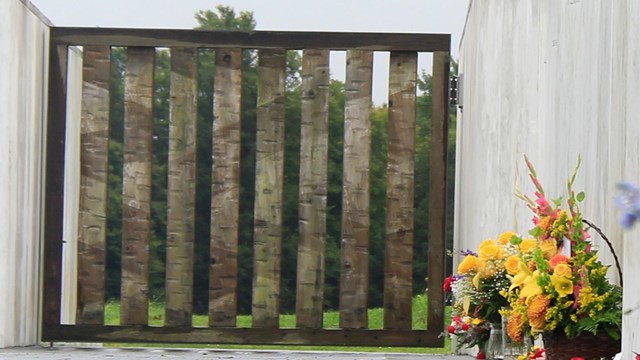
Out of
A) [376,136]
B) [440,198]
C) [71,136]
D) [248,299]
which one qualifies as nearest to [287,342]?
[440,198]

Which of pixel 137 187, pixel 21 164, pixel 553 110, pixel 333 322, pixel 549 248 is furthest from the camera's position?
pixel 333 322

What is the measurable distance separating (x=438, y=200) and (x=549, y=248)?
3.16m

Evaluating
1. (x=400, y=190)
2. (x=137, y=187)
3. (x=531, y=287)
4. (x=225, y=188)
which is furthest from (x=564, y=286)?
(x=137, y=187)

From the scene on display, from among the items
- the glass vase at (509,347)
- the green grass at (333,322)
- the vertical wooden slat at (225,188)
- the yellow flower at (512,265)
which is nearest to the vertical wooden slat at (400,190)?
the vertical wooden slat at (225,188)

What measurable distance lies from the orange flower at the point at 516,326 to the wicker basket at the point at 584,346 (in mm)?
131

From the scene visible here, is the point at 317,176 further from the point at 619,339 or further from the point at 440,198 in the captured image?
the point at 619,339

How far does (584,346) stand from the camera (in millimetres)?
2424

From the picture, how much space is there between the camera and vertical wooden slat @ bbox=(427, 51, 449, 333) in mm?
5684

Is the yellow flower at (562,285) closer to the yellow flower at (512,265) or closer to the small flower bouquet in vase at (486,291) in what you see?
the yellow flower at (512,265)

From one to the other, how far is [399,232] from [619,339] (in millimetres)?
3306

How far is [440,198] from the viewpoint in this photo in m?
5.73

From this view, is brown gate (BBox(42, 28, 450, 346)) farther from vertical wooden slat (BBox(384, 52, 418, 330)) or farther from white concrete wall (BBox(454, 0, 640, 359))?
white concrete wall (BBox(454, 0, 640, 359))

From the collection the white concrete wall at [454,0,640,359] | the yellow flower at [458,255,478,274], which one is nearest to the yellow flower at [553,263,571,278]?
the white concrete wall at [454,0,640,359]

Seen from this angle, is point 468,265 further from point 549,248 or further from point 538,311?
point 538,311
